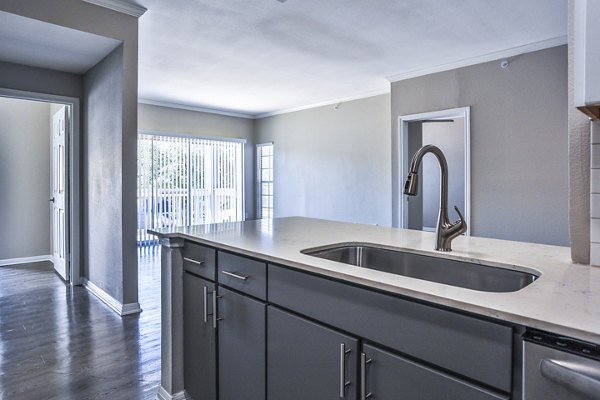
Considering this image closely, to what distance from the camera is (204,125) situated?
7297 millimetres

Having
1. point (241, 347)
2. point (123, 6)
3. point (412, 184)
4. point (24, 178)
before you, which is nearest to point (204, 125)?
point (24, 178)

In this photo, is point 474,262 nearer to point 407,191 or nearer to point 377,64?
point 407,191

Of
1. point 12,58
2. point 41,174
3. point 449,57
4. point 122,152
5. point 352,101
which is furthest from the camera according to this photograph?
point 352,101

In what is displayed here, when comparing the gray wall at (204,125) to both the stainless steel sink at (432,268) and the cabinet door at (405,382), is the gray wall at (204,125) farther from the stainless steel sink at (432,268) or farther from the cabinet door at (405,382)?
the cabinet door at (405,382)

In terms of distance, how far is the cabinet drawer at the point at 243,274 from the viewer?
145cm

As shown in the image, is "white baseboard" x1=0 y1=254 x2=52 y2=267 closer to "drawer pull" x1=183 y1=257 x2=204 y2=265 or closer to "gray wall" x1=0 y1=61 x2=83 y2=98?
"gray wall" x1=0 y1=61 x2=83 y2=98

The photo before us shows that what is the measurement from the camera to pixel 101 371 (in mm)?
2293

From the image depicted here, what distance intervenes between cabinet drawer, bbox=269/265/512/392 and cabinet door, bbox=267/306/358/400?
0.16 ft

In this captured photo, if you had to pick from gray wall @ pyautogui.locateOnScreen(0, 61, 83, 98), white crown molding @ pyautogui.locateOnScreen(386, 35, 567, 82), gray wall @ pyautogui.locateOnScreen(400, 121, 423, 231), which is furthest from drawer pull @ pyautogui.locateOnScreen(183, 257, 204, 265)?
white crown molding @ pyautogui.locateOnScreen(386, 35, 567, 82)

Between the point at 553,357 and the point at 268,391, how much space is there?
1025 millimetres

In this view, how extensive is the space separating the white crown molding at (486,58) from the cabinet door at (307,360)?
394cm

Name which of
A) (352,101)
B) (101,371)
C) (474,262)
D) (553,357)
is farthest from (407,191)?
(352,101)

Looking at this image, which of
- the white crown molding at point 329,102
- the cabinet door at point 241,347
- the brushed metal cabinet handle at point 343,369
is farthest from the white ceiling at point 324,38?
the brushed metal cabinet handle at point 343,369

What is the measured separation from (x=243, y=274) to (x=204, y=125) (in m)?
6.25
